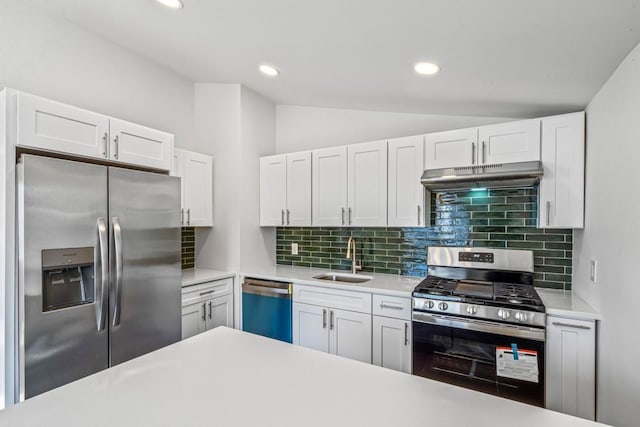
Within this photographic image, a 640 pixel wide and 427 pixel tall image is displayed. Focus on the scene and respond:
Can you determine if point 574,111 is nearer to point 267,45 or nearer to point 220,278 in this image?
point 267,45

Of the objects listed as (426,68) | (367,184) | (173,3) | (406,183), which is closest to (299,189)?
(367,184)

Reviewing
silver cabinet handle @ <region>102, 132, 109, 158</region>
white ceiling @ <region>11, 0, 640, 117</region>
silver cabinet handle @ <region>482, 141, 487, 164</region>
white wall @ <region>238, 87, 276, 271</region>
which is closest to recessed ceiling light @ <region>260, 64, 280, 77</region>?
white ceiling @ <region>11, 0, 640, 117</region>

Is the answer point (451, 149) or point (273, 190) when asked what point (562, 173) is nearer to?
point (451, 149)

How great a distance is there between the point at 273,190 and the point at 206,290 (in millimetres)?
1208

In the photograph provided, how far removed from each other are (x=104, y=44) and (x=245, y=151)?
143 centimetres

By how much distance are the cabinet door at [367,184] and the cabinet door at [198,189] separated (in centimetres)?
141

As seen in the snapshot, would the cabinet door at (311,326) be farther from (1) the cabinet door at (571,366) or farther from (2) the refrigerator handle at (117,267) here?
(1) the cabinet door at (571,366)

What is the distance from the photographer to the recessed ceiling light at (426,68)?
2.03m

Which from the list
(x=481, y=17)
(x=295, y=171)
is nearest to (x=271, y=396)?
(x=481, y=17)

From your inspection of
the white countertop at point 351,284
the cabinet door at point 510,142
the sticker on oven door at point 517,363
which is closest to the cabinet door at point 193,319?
the white countertop at point 351,284

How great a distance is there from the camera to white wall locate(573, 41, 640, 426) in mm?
1512

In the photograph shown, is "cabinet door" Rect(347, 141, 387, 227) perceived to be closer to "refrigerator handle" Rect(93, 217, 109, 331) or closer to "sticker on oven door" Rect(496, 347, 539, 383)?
"sticker on oven door" Rect(496, 347, 539, 383)

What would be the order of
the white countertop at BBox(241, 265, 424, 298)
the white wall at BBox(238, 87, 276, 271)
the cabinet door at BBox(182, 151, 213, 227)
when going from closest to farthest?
1. the white countertop at BBox(241, 265, 424, 298)
2. the cabinet door at BBox(182, 151, 213, 227)
3. the white wall at BBox(238, 87, 276, 271)

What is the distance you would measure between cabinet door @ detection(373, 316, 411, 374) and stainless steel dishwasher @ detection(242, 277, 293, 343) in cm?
84
